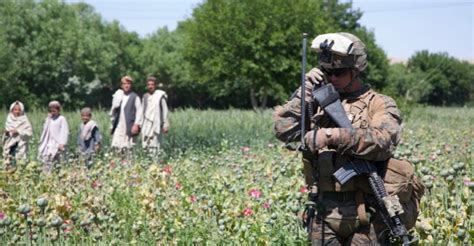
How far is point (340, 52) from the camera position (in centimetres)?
303

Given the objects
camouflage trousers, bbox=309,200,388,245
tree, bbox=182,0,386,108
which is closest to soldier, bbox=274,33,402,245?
camouflage trousers, bbox=309,200,388,245

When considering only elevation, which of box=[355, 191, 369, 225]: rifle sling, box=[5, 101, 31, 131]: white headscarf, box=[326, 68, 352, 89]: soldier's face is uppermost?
box=[326, 68, 352, 89]: soldier's face

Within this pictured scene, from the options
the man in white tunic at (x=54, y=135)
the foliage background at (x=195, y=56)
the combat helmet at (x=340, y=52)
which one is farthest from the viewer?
the foliage background at (x=195, y=56)

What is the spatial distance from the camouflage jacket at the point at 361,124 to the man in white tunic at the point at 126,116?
695 centimetres

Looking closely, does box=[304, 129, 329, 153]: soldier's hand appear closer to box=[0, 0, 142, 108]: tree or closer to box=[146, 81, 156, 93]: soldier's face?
box=[146, 81, 156, 93]: soldier's face

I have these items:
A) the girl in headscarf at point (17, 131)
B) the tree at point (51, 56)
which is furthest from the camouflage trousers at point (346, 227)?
the tree at point (51, 56)

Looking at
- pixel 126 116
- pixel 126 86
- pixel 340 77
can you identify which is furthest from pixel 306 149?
pixel 126 116

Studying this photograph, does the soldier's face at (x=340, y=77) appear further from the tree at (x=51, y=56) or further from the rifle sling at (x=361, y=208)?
the tree at (x=51, y=56)

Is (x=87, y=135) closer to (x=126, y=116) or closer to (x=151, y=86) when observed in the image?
(x=126, y=116)

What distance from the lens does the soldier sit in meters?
3.06

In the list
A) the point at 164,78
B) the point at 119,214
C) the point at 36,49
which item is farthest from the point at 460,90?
the point at 119,214

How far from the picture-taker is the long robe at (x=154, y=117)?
10.1 m

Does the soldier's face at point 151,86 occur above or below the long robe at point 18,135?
above

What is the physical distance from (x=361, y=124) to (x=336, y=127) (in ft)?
0.40
